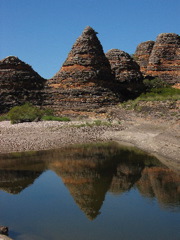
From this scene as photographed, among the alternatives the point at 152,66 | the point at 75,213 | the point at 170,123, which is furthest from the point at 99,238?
the point at 152,66

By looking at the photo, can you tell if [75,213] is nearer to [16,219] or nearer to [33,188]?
[16,219]

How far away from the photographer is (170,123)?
27.1 m

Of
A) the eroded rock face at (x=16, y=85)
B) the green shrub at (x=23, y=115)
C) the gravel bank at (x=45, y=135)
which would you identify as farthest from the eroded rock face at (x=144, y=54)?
the gravel bank at (x=45, y=135)

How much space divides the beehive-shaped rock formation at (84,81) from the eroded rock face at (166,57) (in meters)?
12.8

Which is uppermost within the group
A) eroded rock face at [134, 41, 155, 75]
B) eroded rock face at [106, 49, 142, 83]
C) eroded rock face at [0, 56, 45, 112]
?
eroded rock face at [134, 41, 155, 75]

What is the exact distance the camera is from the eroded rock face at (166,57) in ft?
174

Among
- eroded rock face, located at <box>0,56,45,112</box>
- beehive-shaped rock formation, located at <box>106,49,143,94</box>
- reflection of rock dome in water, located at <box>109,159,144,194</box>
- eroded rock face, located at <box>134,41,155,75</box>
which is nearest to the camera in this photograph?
reflection of rock dome in water, located at <box>109,159,144,194</box>

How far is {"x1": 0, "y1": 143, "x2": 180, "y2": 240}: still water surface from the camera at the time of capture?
8.84 metres

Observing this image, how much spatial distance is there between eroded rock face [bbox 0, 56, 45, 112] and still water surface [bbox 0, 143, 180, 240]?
22.4 m

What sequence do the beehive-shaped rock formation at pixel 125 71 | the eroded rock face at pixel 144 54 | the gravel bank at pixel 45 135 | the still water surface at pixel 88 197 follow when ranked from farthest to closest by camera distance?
the eroded rock face at pixel 144 54 → the beehive-shaped rock formation at pixel 125 71 → the gravel bank at pixel 45 135 → the still water surface at pixel 88 197

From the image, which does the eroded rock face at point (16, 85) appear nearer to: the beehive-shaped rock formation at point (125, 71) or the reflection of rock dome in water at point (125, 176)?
the beehive-shaped rock formation at point (125, 71)

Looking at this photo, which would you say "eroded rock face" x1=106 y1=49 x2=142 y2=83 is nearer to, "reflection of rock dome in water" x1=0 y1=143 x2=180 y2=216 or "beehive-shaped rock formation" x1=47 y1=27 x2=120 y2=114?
"beehive-shaped rock formation" x1=47 y1=27 x2=120 y2=114

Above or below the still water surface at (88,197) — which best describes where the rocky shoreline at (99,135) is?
above

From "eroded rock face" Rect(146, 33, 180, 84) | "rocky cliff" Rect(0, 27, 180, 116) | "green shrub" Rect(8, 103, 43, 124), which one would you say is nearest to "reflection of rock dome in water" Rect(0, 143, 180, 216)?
"green shrub" Rect(8, 103, 43, 124)
